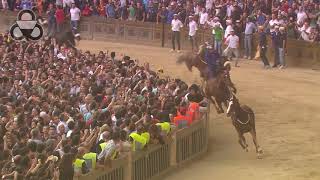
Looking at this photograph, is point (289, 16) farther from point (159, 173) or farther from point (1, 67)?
point (159, 173)

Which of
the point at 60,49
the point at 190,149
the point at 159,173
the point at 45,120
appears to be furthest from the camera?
the point at 60,49

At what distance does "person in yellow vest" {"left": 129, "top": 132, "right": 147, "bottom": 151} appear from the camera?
17438mm

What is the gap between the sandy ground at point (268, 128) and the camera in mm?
20094

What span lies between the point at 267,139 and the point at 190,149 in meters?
3.35

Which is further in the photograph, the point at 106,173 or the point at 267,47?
the point at 267,47

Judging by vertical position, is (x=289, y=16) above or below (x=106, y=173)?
above

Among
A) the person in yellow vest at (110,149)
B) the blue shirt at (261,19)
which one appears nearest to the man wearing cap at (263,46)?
the blue shirt at (261,19)

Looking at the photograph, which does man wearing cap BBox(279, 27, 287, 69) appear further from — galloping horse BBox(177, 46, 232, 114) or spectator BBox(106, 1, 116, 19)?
spectator BBox(106, 1, 116, 19)

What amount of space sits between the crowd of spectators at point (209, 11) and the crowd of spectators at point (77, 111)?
33.3 ft

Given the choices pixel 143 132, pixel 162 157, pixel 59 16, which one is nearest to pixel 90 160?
pixel 143 132

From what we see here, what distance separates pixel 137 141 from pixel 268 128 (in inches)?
314

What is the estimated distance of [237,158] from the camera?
70.3 feet

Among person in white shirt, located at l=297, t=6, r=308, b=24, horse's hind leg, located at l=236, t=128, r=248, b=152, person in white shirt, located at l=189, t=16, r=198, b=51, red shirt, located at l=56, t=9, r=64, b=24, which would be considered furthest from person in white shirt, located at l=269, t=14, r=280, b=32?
horse's hind leg, located at l=236, t=128, r=248, b=152

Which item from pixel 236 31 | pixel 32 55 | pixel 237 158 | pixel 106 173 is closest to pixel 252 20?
pixel 236 31
